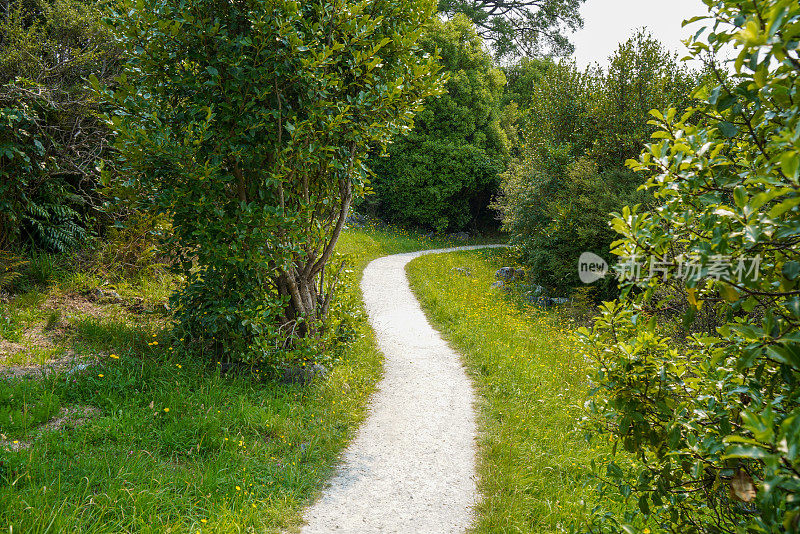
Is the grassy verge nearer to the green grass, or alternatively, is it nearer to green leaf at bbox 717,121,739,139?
the green grass

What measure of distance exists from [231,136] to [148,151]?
76cm

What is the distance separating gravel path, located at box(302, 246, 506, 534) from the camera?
11.5 ft

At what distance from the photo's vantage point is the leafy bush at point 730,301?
4.39 feet

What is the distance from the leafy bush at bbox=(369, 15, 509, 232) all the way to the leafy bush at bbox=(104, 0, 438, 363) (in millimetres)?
14802

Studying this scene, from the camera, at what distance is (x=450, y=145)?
2023 centimetres

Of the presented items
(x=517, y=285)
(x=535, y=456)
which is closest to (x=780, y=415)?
(x=535, y=456)

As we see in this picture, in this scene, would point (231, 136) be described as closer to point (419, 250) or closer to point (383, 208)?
point (419, 250)

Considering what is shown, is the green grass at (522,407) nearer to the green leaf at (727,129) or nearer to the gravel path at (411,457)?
the gravel path at (411,457)

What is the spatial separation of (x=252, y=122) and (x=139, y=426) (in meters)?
2.86

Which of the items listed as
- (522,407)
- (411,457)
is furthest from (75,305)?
(522,407)

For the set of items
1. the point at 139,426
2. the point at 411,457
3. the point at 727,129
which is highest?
the point at 727,129

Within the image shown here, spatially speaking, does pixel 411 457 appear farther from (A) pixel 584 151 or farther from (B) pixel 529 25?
(B) pixel 529 25

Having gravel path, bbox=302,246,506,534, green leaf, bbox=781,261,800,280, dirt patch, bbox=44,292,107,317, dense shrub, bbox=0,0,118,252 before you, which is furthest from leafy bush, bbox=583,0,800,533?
dense shrub, bbox=0,0,118,252

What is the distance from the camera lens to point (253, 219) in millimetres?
4699
